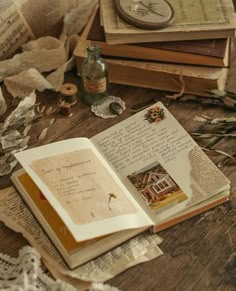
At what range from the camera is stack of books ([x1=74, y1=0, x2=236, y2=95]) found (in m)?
1.12

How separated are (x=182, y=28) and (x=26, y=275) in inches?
22.3

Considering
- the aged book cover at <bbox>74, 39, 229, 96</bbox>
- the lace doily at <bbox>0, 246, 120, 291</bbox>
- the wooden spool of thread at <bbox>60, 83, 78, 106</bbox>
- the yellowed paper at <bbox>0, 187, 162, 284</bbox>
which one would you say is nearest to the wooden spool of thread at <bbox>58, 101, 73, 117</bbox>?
the wooden spool of thread at <bbox>60, 83, 78, 106</bbox>

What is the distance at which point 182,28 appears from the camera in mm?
1116

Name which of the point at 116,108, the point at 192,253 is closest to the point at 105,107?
the point at 116,108

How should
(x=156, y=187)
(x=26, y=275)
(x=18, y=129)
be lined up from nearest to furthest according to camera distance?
(x=26, y=275), (x=156, y=187), (x=18, y=129)

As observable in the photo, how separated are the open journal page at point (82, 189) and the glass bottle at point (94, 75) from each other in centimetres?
14

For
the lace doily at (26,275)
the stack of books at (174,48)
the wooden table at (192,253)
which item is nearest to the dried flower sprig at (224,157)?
the wooden table at (192,253)

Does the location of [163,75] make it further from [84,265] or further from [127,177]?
[84,265]

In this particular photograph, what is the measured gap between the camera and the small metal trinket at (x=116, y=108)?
1122 millimetres

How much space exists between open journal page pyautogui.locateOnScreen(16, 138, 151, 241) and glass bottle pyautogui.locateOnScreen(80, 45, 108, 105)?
0.14 metres

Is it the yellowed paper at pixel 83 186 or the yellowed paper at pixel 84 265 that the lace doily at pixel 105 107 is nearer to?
the yellowed paper at pixel 83 186

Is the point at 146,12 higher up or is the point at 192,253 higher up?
the point at 146,12

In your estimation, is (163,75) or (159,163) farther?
(163,75)

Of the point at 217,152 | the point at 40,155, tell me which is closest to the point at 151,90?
the point at 217,152
